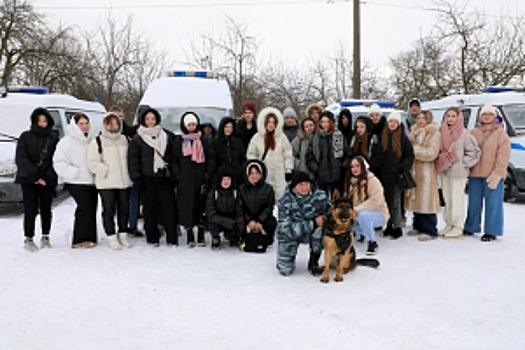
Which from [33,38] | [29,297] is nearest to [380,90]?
[33,38]

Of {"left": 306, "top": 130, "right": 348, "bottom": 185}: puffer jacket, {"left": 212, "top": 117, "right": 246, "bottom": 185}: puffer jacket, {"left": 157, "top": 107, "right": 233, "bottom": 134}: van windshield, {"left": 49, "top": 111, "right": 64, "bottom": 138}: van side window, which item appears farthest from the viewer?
{"left": 49, "top": 111, "right": 64, "bottom": 138}: van side window

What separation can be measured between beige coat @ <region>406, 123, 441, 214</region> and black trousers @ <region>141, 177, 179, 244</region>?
137 inches

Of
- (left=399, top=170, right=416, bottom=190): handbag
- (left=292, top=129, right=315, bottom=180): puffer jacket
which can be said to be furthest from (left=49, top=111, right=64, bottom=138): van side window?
(left=399, top=170, right=416, bottom=190): handbag

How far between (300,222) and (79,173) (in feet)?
9.64

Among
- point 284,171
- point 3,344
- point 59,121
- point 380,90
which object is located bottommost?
point 3,344

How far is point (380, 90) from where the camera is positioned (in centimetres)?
2511

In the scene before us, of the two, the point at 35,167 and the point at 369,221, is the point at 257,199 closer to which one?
the point at 369,221

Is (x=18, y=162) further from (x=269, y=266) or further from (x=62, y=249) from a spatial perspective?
(x=269, y=266)

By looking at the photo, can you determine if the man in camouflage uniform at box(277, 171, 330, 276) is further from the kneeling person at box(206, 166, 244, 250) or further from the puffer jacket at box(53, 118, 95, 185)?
the puffer jacket at box(53, 118, 95, 185)

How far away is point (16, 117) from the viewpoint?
8.62 m

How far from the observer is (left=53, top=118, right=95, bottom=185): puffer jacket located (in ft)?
17.4

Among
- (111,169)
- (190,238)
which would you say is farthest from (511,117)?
(111,169)

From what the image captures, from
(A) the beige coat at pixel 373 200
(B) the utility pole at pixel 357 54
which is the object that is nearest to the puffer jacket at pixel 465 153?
(A) the beige coat at pixel 373 200

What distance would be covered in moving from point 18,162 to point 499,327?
5.56 meters
